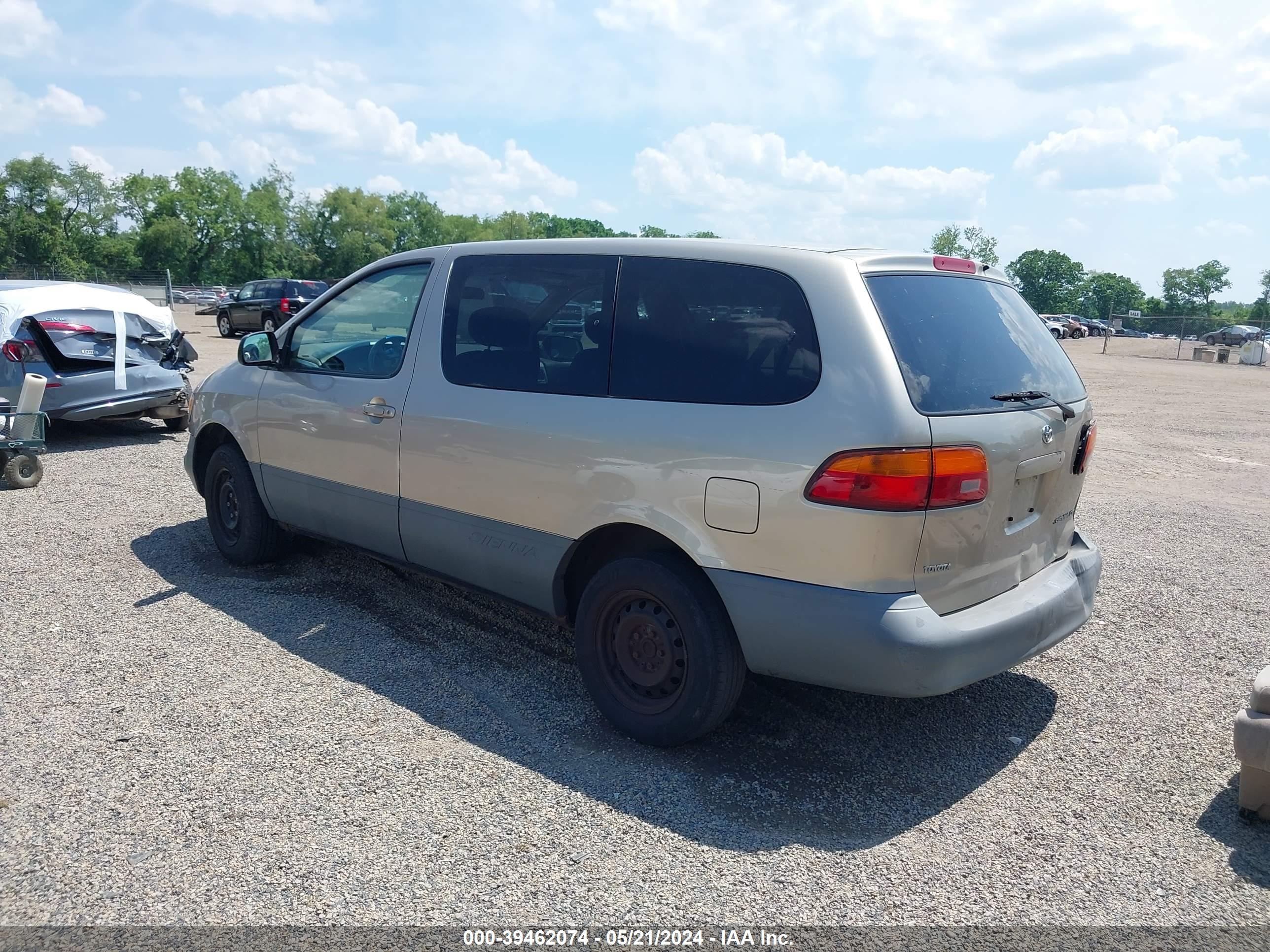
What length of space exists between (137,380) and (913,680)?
9086mm

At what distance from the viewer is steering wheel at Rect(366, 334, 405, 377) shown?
462 cm

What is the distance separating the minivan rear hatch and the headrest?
154 cm

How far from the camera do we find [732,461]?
10.8ft

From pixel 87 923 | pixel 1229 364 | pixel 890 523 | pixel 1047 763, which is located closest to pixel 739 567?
pixel 890 523

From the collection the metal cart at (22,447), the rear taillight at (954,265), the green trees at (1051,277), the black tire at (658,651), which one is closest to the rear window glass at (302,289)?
the metal cart at (22,447)

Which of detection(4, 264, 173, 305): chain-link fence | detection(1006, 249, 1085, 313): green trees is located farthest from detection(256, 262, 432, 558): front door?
detection(1006, 249, 1085, 313): green trees

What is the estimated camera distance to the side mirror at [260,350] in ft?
17.0

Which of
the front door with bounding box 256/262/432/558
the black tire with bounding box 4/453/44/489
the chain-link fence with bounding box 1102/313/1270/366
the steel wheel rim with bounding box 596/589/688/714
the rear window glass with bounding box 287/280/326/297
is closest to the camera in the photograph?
the steel wheel rim with bounding box 596/589/688/714

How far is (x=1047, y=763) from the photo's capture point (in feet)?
11.9

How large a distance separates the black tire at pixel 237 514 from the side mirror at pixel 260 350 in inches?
27.8

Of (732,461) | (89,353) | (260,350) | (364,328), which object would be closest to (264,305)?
(89,353)

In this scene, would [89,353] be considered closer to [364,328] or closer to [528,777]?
[364,328]

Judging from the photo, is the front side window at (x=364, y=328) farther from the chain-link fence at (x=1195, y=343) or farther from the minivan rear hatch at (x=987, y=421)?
the chain-link fence at (x=1195, y=343)

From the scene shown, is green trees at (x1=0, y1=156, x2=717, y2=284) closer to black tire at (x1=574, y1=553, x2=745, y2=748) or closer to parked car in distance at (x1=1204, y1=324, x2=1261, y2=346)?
parked car in distance at (x1=1204, y1=324, x2=1261, y2=346)
